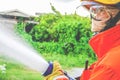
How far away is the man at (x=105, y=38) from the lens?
2.34 m

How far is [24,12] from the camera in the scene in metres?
15.3

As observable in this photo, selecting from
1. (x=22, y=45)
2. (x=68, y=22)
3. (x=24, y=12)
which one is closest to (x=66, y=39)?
(x=68, y=22)

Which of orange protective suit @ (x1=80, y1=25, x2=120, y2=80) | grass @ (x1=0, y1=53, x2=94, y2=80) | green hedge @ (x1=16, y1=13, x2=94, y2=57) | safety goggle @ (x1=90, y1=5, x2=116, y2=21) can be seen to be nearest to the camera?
orange protective suit @ (x1=80, y1=25, x2=120, y2=80)

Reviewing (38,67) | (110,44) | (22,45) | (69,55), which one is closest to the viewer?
(110,44)

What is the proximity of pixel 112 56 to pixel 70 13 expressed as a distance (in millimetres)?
12373

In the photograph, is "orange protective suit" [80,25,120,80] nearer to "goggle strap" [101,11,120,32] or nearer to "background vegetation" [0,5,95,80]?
"goggle strap" [101,11,120,32]

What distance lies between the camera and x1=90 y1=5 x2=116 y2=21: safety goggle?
2.65m

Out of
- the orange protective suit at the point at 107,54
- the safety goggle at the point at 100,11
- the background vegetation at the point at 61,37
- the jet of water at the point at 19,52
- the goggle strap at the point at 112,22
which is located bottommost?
the background vegetation at the point at 61,37

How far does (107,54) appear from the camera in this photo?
243 cm

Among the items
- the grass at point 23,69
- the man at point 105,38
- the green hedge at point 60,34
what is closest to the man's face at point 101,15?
the man at point 105,38

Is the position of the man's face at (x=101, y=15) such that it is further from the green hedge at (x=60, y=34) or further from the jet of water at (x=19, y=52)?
the green hedge at (x=60, y=34)

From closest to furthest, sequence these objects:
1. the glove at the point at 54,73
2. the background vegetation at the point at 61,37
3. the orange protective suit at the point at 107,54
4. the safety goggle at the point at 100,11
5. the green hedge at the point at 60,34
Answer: the orange protective suit at the point at 107,54 → the safety goggle at the point at 100,11 → the glove at the point at 54,73 → the background vegetation at the point at 61,37 → the green hedge at the point at 60,34

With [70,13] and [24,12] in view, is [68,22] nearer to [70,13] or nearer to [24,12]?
[70,13]

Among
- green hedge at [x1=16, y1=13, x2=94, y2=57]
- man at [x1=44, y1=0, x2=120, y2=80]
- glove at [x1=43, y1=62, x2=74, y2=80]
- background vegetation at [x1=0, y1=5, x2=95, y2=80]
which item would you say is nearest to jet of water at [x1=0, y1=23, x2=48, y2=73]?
glove at [x1=43, y1=62, x2=74, y2=80]
